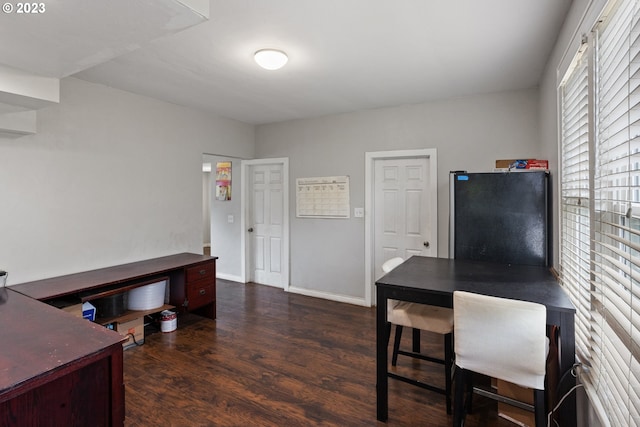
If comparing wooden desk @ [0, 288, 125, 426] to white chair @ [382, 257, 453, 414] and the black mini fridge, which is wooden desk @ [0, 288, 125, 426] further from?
the black mini fridge

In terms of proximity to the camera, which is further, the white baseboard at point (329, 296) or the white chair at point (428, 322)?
the white baseboard at point (329, 296)

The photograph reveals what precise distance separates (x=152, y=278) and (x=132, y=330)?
50 centimetres

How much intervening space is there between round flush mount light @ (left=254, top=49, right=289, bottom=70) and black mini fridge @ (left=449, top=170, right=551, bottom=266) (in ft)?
5.56

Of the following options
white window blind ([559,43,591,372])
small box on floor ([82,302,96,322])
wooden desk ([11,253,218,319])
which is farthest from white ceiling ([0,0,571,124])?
small box on floor ([82,302,96,322])

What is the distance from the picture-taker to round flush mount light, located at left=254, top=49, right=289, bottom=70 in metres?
2.44

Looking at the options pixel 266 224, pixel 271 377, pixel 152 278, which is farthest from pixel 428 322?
pixel 266 224

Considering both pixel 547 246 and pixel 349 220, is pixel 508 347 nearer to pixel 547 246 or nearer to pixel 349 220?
pixel 547 246

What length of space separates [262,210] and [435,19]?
3700 mm

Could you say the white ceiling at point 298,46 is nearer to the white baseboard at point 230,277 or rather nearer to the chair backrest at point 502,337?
the chair backrest at point 502,337

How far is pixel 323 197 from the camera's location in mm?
4488

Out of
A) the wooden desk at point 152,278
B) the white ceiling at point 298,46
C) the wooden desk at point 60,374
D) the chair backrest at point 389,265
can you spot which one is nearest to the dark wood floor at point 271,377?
the wooden desk at point 152,278

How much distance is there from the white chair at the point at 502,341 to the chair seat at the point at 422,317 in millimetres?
338

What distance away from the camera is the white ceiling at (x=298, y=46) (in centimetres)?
151

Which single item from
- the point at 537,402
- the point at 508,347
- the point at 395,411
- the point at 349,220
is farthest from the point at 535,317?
the point at 349,220
